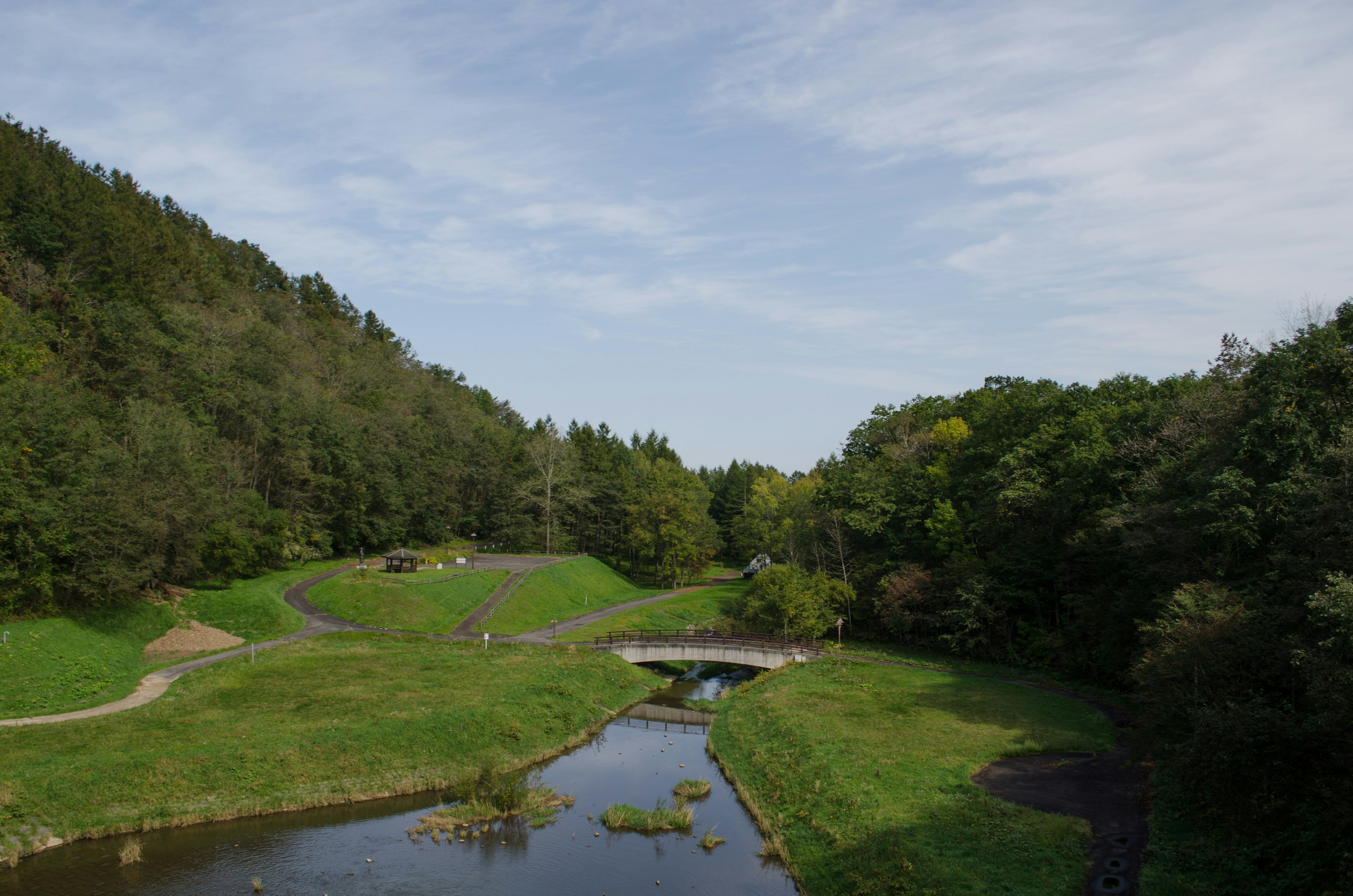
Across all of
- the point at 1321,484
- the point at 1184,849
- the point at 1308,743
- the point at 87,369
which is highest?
the point at 87,369

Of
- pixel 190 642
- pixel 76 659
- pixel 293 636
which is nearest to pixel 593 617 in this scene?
pixel 293 636

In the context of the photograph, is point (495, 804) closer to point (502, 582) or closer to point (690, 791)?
point (690, 791)

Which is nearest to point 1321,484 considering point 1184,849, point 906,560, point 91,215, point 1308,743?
point 1308,743

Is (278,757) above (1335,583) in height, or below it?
below

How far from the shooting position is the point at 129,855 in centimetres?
2448

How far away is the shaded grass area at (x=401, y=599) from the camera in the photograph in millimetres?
59750

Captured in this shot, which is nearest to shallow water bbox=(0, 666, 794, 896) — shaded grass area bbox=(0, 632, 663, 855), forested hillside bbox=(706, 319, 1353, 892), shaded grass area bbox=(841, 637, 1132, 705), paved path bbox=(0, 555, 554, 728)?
shaded grass area bbox=(0, 632, 663, 855)

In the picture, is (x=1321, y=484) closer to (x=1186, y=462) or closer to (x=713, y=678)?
(x=1186, y=462)

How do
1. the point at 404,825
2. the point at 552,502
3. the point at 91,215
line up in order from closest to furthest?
1. the point at 404,825
2. the point at 91,215
3. the point at 552,502

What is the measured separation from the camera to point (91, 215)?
3095 inches

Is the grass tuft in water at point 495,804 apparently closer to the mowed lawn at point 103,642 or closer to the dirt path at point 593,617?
the mowed lawn at point 103,642

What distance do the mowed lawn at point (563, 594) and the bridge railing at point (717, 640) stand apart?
9.44 metres

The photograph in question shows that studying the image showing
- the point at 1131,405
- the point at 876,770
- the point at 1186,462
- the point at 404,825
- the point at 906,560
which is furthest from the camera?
the point at 906,560

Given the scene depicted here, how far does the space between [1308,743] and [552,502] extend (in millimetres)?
89282
